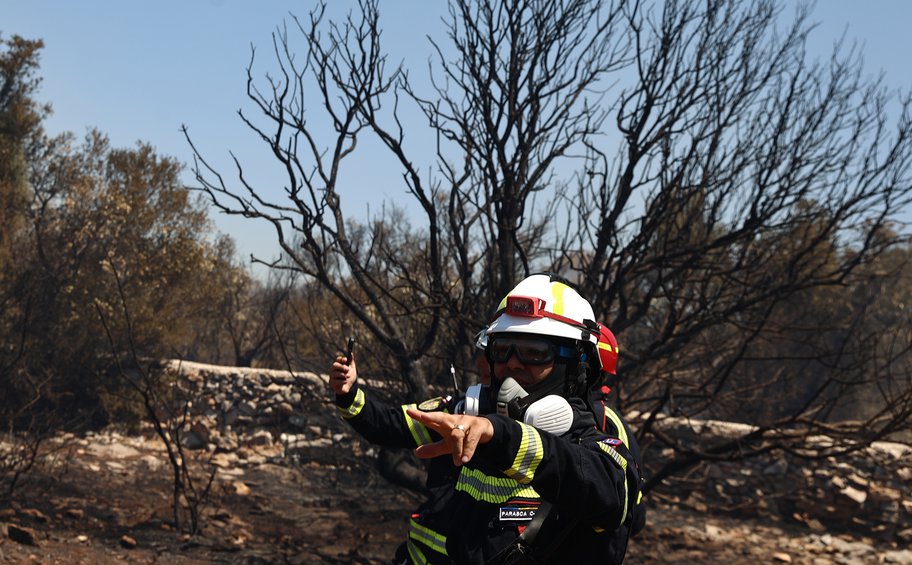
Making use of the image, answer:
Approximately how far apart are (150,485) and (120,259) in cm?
847

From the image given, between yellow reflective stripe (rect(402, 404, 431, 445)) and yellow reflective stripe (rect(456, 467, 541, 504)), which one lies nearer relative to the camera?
yellow reflective stripe (rect(456, 467, 541, 504))

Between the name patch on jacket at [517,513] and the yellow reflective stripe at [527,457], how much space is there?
1.90 ft

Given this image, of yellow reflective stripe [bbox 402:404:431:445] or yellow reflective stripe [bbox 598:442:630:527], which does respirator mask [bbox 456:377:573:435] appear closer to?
yellow reflective stripe [bbox 598:442:630:527]

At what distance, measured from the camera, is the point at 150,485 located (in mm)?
9883

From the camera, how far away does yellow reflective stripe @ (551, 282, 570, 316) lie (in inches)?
105

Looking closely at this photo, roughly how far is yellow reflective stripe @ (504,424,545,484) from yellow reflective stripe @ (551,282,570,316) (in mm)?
715

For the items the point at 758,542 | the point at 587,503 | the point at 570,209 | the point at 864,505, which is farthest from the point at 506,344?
the point at 864,505

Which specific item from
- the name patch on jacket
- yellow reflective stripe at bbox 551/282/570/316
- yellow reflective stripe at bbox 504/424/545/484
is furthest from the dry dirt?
yellow reflective stripe at bbox 504/424/545/484

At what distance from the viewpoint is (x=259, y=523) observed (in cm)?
861

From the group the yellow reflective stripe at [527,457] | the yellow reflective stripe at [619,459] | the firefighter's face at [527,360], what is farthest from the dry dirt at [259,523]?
the yellow reflective stripe at [527,457]

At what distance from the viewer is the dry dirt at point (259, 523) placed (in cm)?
715

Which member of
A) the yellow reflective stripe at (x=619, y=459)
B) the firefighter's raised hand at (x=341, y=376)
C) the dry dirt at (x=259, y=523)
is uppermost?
the firefighter's raised hand at (x=341, y=376)

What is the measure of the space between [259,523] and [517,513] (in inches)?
266

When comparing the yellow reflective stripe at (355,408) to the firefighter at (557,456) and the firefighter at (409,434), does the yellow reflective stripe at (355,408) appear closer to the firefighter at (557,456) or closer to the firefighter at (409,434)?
the firefighter at (409,434)
